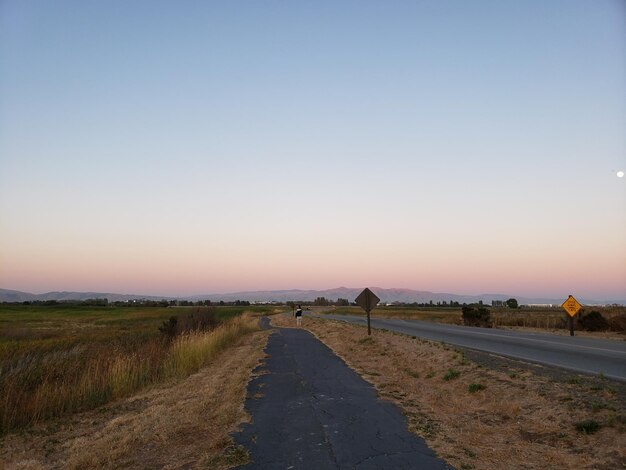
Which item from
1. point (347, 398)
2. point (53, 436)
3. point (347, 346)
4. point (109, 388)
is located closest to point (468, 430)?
point (347, 398)

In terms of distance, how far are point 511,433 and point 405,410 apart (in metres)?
2.39

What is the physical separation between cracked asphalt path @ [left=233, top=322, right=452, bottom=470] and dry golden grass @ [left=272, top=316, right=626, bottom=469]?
1.40ft

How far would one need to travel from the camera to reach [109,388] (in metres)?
15.4

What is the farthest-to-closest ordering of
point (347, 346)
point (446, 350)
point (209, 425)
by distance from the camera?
point (347, 346)
point (446, 350)
point (209, 425)

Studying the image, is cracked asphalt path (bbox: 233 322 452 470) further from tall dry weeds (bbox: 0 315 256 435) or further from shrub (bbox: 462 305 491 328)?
shrub (bbox: 462 305 491 328)

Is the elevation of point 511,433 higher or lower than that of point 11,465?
higher

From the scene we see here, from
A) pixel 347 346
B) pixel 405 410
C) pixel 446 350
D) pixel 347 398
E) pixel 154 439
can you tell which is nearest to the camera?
pixel 154 439

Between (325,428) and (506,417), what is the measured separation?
339cm

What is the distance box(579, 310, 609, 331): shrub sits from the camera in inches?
1329

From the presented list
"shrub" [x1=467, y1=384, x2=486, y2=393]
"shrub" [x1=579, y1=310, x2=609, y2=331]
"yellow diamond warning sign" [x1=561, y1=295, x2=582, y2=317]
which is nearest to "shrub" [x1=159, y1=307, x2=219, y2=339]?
"shrub" [x1=467, y1=384, x2=486, y2=393]

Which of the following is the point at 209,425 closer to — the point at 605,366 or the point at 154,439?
the point at 154,439

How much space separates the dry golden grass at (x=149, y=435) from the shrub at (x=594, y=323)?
28786 millimetres

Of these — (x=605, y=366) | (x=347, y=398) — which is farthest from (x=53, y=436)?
(x=605, y=366)

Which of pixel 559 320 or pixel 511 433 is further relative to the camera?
pixel 559 320
